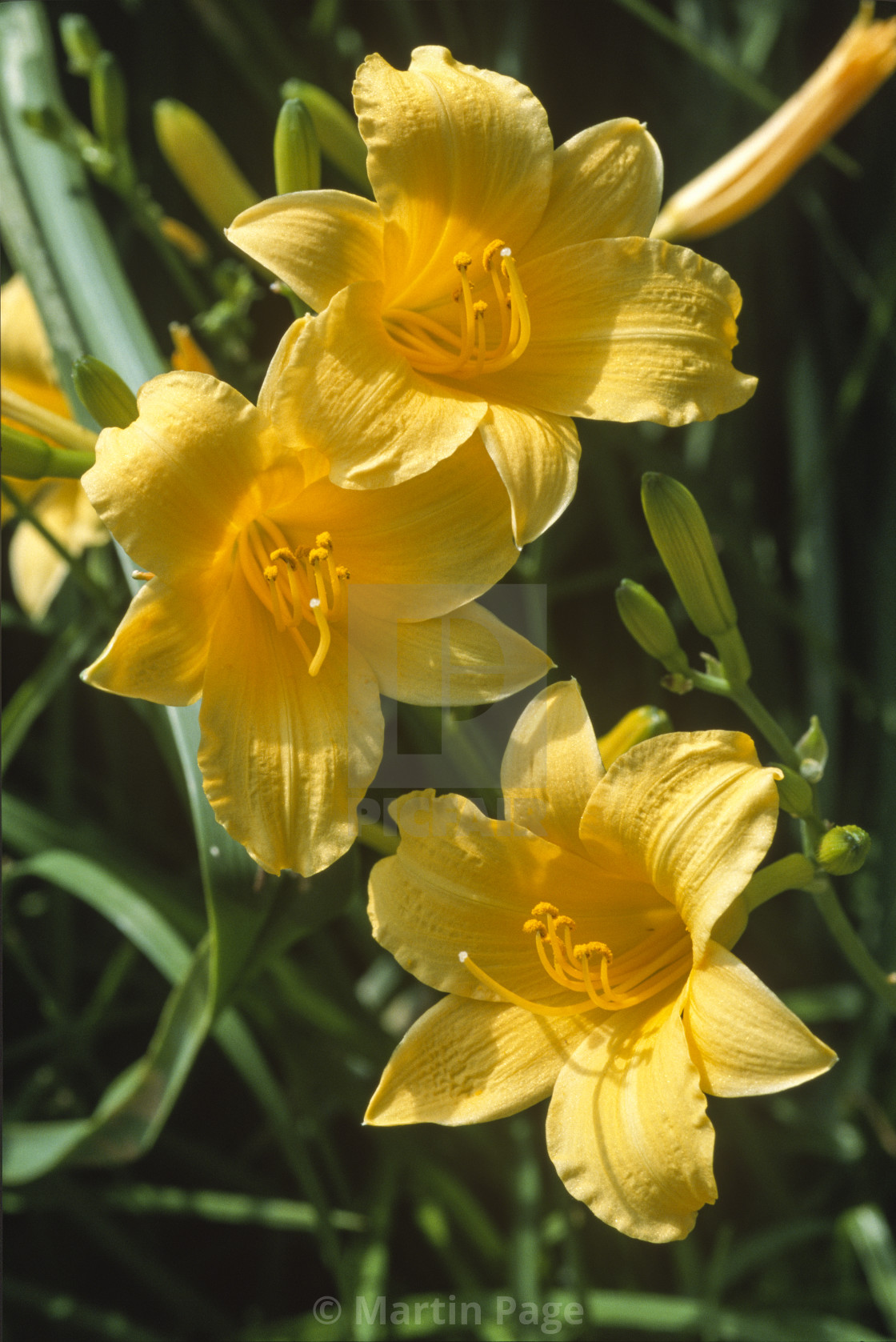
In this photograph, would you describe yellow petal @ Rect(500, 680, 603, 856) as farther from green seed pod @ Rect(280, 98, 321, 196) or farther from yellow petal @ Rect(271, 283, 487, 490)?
green seed pod @ Rect(280, 98, 321, 196)

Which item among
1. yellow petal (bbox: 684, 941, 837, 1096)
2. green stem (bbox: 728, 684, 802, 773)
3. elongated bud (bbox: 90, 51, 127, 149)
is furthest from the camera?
elongated bud (bbox: 90, 51, 127, 149)

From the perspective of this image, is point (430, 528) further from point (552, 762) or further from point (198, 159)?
point (198, 159)

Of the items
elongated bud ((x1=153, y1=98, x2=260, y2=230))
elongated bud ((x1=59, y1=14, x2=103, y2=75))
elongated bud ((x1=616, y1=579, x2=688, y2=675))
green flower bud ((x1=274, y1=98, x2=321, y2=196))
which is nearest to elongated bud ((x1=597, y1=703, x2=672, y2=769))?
elongated bud ((x1=616, y1=579, x2=688, y2=675))

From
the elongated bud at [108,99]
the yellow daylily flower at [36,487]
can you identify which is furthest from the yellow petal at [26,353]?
the elongated bud at [108,99]

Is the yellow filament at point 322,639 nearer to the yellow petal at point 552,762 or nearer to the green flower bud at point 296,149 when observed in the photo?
the yellow petal at point 552,762

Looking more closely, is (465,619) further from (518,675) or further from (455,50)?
(455,50)
